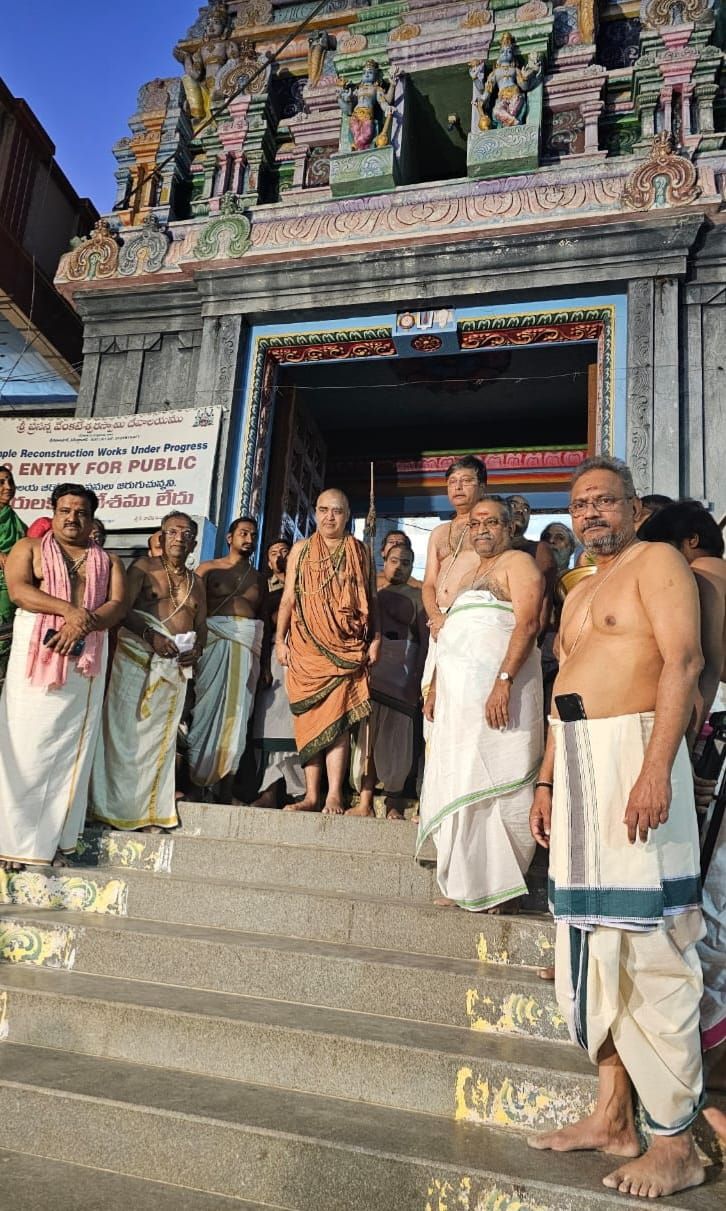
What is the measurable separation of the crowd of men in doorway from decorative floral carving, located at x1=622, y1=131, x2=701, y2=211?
335 cm

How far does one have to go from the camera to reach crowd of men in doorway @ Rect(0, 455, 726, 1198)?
1.93 meters

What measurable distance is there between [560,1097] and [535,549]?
274cm

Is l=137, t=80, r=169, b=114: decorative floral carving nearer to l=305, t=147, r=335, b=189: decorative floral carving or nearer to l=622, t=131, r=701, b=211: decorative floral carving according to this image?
l=305, t=147, r=335, b=189: decorative floral carving

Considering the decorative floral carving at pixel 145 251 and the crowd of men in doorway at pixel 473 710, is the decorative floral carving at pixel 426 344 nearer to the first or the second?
the decorative floral carving at pixel 145 251

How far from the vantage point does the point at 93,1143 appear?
2.00 m

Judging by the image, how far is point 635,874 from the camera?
6.32 feet

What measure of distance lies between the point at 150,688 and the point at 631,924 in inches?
114

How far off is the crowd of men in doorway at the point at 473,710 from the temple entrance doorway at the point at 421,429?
141 inches

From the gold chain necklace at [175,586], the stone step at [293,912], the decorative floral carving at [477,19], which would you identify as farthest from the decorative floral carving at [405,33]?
the stone step at [293,912]

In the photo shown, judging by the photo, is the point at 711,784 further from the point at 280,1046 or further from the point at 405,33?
the point at 405,33

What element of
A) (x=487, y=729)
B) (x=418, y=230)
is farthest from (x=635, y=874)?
(x=418, y=230)

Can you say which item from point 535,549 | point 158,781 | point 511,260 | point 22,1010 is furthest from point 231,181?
point 22,1010

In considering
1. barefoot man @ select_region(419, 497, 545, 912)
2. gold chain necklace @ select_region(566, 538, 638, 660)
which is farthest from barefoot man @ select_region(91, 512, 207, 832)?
gold chain necklace @ select_region(566, 538, 638, 660)

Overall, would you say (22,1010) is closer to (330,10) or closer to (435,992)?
(435,992)
